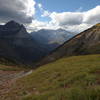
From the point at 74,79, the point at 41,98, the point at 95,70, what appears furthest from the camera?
the point at 95,70

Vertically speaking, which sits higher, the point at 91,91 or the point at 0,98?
the point at 91,91

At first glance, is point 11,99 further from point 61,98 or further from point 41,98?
point 61,98

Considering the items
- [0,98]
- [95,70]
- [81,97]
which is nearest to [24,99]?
[0,98]

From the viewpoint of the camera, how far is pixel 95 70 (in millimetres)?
21125

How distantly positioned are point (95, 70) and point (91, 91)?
1369cm

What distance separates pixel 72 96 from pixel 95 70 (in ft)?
46.0

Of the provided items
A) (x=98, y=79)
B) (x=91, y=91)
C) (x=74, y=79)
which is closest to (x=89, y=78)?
(x=98, y=79)

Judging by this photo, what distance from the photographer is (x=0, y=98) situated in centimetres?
1422

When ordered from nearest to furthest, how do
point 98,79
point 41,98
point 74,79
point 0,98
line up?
point 41,98 < point 0,98 < point 98,79 < point 74,79

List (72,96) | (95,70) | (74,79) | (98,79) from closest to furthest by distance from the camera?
(72,96) → (98,79) → (74,79) → (95,70)

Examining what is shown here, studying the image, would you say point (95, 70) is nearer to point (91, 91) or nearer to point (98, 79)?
point (98, 79)

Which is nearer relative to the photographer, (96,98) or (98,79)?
(96,98)

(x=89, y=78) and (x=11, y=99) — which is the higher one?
(x=89, y=78)

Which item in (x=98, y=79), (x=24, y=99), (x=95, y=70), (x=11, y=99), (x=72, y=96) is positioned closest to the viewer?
(x=72, y=96)
